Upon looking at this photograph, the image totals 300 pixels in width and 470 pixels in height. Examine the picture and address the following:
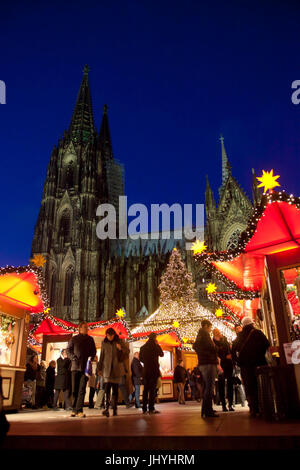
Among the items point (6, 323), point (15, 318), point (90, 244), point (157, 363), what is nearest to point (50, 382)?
point (15, 318)

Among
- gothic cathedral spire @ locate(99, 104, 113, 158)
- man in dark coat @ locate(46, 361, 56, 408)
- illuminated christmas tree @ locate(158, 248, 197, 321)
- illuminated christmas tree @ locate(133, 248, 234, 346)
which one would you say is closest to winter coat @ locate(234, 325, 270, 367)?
man in dark coat @ locate(46, 361, 56, 408)

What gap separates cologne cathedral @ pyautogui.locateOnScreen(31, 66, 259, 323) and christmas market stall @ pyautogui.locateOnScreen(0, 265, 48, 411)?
22033 mm

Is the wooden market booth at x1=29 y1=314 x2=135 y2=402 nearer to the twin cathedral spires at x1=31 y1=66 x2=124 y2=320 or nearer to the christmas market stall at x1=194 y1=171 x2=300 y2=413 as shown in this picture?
the christmas market stall at x1=194 y1=171 x2=300 y2=413

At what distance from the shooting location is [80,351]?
5754mm

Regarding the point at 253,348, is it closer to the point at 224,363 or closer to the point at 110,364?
the point at 224,363

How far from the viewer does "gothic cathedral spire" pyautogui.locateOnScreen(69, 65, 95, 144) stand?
44322 millimetres

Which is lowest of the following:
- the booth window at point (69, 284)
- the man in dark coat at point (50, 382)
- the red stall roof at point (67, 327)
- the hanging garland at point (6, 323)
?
the man in dark coat at point (50, 382)

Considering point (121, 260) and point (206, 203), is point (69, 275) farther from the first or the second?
point (206, 203)

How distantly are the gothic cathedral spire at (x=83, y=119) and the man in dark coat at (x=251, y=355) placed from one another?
41080 millimetres

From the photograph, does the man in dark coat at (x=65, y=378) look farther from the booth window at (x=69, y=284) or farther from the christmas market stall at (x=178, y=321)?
the booth window at (x=69, y=284)

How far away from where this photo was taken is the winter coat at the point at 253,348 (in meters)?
4.99

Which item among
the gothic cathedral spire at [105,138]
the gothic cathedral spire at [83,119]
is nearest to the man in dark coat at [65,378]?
the gothic cathedral spire at [83,119]

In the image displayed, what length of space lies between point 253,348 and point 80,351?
2783 mm

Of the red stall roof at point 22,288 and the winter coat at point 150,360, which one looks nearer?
the winter coat at point 150,360
